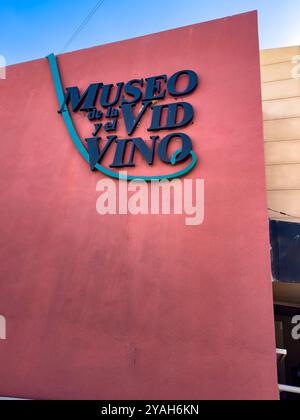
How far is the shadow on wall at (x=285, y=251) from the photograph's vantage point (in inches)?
181

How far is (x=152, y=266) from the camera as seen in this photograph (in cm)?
480

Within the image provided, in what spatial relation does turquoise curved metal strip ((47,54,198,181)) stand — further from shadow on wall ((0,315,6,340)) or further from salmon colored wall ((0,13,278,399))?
shadow on wall ((0,315,6,340))

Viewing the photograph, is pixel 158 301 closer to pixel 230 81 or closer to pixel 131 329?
pixel 131 329

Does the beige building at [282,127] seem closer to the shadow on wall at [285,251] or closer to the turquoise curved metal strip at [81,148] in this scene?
the shadow on wall at [285,251]

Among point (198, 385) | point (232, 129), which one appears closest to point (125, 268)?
point (198, 385)

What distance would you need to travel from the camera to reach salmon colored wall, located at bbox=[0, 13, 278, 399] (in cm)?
416

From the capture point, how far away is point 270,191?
641 cm

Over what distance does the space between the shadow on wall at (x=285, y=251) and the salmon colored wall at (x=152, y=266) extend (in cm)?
37

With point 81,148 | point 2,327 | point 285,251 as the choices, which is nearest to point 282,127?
point 285,251

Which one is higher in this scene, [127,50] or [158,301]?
[127,50]

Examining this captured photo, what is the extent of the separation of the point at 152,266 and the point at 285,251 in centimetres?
195

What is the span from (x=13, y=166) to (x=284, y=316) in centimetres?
709

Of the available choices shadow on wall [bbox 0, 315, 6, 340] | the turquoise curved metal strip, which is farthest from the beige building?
shadow on wall [bbox 0, 315, 6, 340]
